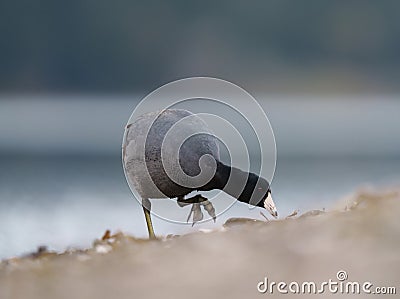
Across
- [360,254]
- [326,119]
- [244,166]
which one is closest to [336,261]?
[360,254]

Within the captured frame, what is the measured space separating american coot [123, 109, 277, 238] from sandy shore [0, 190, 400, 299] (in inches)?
48.8

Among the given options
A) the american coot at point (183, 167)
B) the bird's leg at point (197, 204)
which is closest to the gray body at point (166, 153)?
the american coot at point (183, 167)

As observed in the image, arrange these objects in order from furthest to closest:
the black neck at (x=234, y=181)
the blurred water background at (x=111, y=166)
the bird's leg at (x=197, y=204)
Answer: the blurred water background at (x=111, y=166)
the bird's leg at (x=197, y=204)
the black neck at (x=234, y=181)

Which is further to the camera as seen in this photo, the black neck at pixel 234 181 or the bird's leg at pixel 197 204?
the bird's leg at pixel 197 204

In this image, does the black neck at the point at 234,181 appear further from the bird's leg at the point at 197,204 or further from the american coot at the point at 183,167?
the bird's leg at the point at 197,204

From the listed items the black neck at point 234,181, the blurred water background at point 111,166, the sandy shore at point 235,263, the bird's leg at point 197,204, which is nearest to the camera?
the sandy shore at point 235,263

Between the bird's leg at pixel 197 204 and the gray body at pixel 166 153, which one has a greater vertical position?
the gray body at pixel 166 153

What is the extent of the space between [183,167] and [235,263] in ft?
7.49

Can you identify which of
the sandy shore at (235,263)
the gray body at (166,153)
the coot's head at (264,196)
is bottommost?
the sandy shore at (235,263)

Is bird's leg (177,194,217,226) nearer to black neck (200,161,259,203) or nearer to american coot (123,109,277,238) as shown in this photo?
american coot (123,109,277,238)

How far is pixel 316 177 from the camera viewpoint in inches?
854

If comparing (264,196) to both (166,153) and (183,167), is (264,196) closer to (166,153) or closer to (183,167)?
(183,167)

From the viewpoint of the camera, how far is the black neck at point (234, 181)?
8008mm

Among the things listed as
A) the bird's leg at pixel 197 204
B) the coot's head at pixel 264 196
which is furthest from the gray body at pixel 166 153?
the coot's head at pixel 264 196
